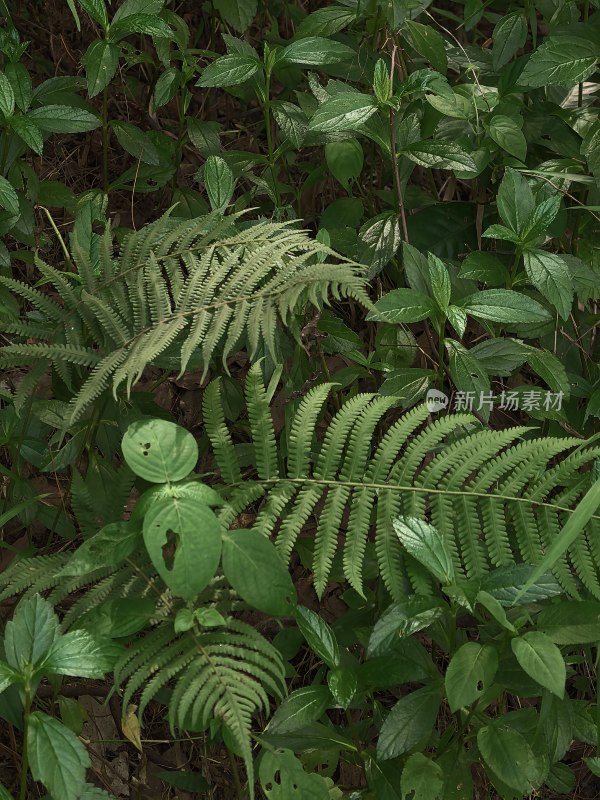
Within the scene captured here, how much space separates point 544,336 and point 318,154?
0.80 meters

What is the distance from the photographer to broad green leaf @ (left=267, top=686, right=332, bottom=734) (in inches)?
60.8

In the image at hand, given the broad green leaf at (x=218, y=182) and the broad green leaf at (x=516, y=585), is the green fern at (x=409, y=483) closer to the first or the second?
the broad green leaf at (x=516, y=585)

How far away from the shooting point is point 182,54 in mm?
2146

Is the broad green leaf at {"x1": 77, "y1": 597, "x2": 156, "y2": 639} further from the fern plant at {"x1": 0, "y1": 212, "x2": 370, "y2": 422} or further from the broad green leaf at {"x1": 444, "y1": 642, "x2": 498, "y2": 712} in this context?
the broad green leaf at {"x1": 444, "y1": 642, "x2": 498, "y2": 712}

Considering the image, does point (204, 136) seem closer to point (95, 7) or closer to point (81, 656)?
point (95, 7)

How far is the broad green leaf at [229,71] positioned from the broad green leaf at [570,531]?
1.16 m

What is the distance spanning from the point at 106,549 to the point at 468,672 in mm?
587

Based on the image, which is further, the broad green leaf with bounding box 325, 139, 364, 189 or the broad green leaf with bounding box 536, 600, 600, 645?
the broad green leaf with bounding box 325, 139, 364, 189

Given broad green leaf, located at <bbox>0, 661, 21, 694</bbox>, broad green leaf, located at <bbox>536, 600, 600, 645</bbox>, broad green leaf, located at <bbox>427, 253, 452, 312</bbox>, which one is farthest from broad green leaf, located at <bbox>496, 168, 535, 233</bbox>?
broad green leaf, located at <bbox>0, 661, 21, 694</bbox>

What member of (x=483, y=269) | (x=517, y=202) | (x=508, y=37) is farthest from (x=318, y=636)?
(x=508, y=37)

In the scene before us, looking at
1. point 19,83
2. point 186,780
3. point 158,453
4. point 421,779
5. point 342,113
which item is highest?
point 19,83

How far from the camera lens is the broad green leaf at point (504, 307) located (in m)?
1.72

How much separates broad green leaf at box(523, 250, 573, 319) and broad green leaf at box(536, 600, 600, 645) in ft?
1.94

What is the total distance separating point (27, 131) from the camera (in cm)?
187
